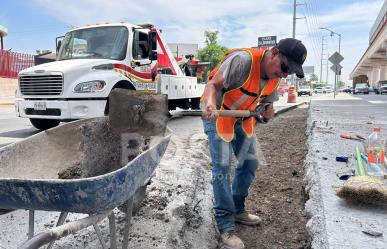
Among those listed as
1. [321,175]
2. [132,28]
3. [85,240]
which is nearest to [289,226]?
[321,175]

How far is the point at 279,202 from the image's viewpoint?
13.8 ft

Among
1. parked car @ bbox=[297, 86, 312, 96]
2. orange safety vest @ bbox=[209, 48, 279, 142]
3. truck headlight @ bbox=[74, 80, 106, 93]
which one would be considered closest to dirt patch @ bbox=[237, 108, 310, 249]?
orange safety vest @ bbox=[209, 48, 279, 142]

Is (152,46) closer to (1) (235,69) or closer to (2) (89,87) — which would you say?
(2) (89,87)

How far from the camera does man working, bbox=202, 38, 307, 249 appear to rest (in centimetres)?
287

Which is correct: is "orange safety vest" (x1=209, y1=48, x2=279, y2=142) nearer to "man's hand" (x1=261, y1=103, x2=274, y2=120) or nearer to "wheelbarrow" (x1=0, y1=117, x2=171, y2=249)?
"man's hand" (x1=261, y1=103, x2=274, y2=120)

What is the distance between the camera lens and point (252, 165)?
338 centimetres

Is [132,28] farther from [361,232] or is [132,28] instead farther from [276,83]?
[361,232]

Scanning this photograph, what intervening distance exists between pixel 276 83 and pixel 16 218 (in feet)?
8.60

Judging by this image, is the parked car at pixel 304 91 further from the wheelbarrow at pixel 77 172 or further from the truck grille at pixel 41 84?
the wheelbarrow at pixel 77 172

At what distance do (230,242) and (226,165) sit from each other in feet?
2.08

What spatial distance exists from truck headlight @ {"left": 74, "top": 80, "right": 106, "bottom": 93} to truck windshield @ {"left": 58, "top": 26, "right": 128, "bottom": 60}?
110 centimetres

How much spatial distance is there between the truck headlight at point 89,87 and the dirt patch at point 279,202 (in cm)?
340

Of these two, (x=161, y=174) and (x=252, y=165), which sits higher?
(x=252, y=165)

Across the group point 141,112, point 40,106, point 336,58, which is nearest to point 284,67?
point 141,112
